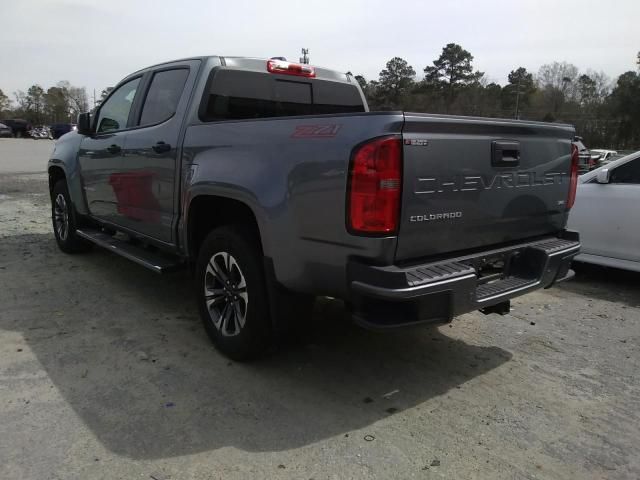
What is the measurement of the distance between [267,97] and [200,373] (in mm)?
2354

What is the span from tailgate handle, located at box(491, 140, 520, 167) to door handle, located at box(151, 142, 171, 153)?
2417mm

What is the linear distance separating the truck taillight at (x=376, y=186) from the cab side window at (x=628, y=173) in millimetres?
4263

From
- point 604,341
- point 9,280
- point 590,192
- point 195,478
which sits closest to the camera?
point 195,478

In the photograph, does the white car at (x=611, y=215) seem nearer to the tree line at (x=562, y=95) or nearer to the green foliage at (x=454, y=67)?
the tree line at (x=562, y=95)

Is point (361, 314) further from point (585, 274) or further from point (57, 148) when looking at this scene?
point (57, 148)

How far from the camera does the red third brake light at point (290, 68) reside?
4.56 metres

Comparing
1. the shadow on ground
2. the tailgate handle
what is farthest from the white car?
the tailgate handle

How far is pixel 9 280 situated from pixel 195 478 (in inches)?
155

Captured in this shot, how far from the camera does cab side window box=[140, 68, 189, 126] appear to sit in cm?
434

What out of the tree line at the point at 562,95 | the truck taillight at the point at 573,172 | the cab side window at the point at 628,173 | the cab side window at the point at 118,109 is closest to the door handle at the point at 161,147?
the cab side window at the point at 118,109

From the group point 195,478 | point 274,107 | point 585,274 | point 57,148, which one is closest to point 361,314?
point 195,478

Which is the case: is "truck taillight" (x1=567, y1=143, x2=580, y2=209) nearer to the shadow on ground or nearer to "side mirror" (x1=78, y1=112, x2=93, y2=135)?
the shadow on ground

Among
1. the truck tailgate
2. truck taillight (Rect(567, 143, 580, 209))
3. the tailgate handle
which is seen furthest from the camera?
truck taillight (Rect(567, 143, 580, 209))

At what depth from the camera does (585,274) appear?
6.44 metres
